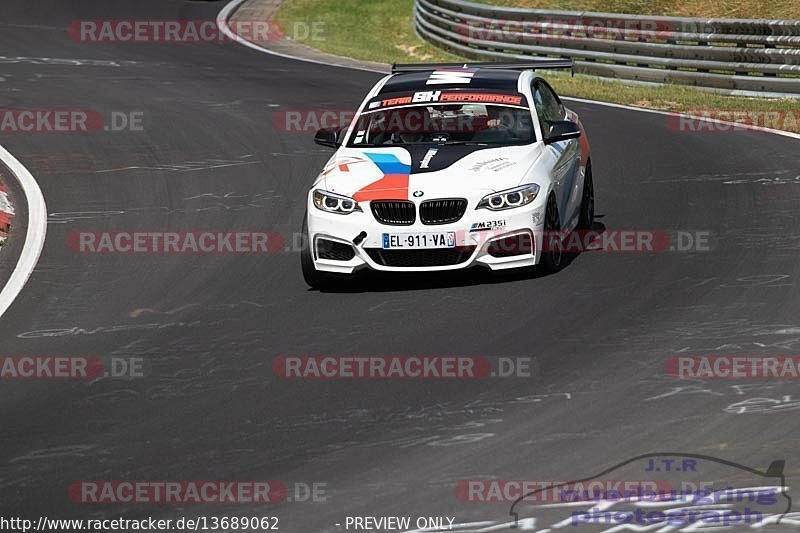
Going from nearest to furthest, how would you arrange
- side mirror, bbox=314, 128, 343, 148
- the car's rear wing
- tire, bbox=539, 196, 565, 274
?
tire, bbox=539, 196, 565, 274, side mirror, bbox=314, 128, 343, 148, the car's rear wing

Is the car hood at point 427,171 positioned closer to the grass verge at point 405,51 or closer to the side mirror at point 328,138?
the side mirror at point 328,138

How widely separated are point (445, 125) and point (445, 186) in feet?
4.41

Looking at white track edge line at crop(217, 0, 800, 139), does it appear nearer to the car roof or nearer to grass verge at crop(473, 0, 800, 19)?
the car roof

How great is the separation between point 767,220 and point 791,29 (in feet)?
32.0

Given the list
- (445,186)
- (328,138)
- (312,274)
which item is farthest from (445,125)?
(312,274)

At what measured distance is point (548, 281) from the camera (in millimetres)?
10953

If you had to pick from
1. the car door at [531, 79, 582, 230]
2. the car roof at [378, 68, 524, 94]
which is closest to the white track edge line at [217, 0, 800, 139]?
the car door at [531, 79, 582, 230]

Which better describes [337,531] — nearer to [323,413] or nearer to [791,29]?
[323,413]

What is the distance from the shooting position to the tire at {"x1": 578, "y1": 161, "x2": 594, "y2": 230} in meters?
12.7

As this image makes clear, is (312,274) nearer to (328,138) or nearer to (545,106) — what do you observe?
(328,138)

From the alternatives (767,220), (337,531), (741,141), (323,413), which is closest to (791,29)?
(741,141)

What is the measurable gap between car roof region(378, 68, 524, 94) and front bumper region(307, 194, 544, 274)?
1830 mm

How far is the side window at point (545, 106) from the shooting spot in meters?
12.2

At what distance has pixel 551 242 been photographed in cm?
1116
